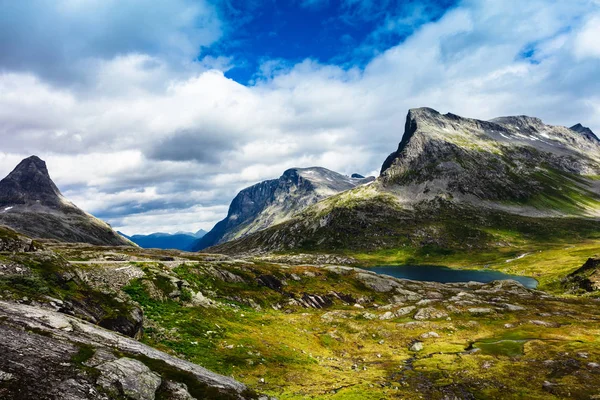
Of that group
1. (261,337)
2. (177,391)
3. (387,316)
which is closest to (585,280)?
(387,316)

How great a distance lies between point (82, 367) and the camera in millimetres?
16938

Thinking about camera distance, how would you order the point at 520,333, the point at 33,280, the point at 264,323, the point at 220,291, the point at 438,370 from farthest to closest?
1. the point at 220,291
2. the point at 520,333
3. the point at 264,323
4. the point at 438,370
5. the point at 33,280

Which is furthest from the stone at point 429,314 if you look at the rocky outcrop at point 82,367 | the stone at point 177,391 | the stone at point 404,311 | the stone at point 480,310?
the stone at point 177,391

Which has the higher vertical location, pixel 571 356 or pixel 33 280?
pixel 33 280

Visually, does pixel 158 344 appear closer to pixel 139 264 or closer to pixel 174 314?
pixel 174 314

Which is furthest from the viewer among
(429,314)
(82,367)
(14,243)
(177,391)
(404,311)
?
(404,311)

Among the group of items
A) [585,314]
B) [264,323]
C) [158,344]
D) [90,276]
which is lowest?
[585,314]

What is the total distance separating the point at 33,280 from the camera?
96.2 ft

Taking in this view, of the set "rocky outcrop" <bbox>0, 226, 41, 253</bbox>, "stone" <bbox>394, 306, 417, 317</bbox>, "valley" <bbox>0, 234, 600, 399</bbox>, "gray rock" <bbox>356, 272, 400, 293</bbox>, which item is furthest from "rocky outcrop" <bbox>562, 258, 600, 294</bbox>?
"rocky outcrop" <bbox>0, 226, 41, 253</bbox>

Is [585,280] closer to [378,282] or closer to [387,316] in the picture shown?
[378,282]

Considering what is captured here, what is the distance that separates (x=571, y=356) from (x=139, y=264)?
250 ft

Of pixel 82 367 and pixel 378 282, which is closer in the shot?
pixel 82 367

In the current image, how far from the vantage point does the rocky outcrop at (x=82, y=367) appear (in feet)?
48.9

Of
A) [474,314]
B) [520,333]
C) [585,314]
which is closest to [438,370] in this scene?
[520,333]
